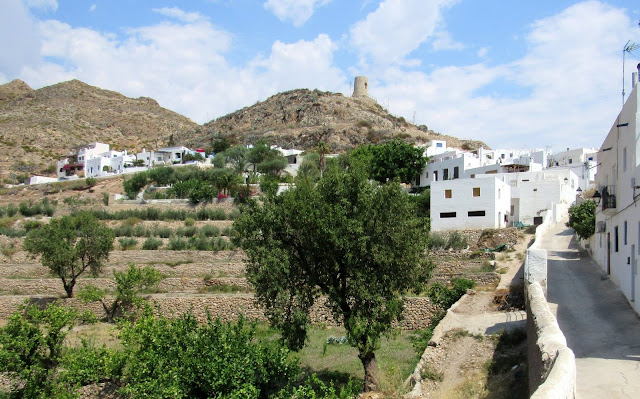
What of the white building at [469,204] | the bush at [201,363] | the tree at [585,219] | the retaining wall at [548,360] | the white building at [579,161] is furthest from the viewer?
the white building at [579,161]

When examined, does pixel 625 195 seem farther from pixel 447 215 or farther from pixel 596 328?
pixel 447 215

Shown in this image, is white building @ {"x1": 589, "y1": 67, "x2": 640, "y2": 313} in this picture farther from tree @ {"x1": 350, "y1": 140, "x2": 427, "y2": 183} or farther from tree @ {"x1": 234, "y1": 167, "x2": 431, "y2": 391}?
tree @ {"x1": 350, "y1": 140, "x2": 427, "y2": 183}

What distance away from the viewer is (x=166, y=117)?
121 m

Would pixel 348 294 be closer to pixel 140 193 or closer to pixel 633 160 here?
pixel 633 160

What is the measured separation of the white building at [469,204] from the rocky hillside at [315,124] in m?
38.0

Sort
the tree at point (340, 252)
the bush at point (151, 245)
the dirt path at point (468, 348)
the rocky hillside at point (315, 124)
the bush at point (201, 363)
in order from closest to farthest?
1. the bush at point (201, 363)
2. the dirt path at point (468, 348)
3. the tree at point (340, 252)
4. the bush at point (151, 245)
5. the rocky hillside at point (315, 124)

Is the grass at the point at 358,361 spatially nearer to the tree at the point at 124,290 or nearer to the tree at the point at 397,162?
the tree at the point at 124,290

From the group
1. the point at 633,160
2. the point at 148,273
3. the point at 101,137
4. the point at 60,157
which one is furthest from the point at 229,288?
the point at 101,137

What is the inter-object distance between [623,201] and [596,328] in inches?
211

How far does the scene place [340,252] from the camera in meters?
12.4

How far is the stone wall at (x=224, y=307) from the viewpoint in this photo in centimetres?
2077

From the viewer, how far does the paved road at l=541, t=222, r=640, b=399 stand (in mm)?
8266

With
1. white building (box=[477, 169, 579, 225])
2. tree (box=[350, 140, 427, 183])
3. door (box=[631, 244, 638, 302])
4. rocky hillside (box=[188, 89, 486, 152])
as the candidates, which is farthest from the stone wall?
rocky hillside (box=[188, 89, 486, 152])

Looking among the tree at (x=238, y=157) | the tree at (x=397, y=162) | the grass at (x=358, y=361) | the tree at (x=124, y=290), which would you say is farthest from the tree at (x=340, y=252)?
the tree at (x=238, y=157)
